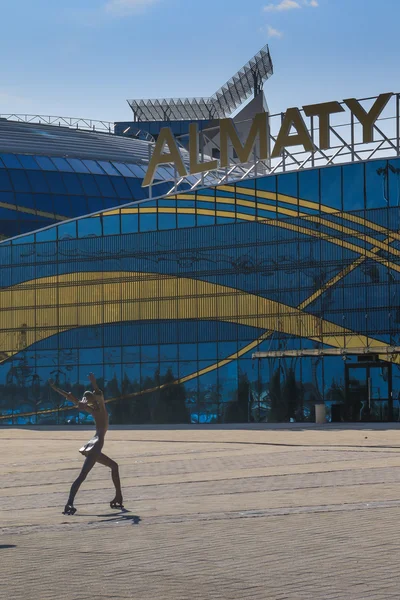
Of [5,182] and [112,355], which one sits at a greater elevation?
[5,182]

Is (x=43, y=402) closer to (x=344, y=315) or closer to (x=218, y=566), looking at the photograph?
(x=344, y=315)

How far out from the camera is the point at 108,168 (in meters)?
89.8

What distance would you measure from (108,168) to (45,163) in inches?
216

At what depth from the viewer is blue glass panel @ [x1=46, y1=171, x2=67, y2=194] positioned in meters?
85.0

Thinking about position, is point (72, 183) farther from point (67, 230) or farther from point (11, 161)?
point (67, 230)

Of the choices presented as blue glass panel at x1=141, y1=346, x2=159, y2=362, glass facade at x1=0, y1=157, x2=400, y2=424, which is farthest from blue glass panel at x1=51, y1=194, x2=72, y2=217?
blue glass panel at x1=141, y1=346, x2=159, y2=362

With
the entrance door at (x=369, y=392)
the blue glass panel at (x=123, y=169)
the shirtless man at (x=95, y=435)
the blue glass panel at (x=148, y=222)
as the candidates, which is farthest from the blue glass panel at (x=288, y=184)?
the shirtless man at (x=95, y=435)

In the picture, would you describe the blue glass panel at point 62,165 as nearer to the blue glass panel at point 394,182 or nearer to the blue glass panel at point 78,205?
the blue glass panel at point 78,205

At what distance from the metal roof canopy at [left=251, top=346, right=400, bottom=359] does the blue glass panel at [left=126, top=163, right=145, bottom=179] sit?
31685 millimetres

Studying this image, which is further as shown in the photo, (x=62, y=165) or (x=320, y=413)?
(x=62, y=165)

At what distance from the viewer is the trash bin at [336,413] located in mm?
60875

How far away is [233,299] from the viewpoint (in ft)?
213

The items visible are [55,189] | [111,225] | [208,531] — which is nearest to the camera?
[208,531]

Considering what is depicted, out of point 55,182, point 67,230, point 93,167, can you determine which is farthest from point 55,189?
point 67,230
